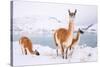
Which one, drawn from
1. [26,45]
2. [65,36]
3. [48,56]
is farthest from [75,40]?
[26,45]

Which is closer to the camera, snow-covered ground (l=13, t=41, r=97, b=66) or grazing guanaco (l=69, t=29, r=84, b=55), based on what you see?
snow-covered ground (l=13, t=41, r=97, b=66)

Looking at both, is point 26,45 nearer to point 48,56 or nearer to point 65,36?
point 48,56

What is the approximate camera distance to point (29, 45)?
182 centimetres

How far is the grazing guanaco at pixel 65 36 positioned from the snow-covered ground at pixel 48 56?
0.28 ft

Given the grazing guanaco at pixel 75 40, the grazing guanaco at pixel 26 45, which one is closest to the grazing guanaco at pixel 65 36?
the grazing guanaco at pixel 75 40

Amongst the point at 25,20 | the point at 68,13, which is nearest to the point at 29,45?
the point at 25,20

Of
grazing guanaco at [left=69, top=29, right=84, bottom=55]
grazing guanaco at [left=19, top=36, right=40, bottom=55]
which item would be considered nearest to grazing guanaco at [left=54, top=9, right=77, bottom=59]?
grazing guanaco at [left=69, top=29, right=84, bottom=55]

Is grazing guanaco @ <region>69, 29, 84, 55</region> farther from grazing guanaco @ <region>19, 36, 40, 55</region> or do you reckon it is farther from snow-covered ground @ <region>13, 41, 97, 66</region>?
grazing guanaco @ <region>19, 36, 40, 55</region>

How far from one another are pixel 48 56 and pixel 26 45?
228 millimetres

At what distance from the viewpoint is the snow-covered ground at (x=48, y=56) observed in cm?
178

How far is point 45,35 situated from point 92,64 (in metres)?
0.57

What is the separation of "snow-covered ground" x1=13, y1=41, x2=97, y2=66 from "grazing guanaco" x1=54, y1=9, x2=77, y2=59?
9cm

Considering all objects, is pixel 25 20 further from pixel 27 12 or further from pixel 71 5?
pixel 71 5

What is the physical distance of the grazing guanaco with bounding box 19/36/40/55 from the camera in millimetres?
1802
